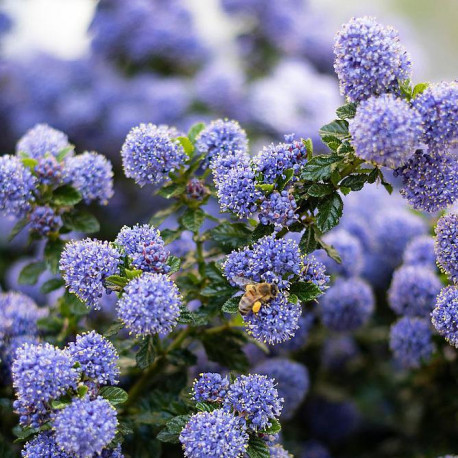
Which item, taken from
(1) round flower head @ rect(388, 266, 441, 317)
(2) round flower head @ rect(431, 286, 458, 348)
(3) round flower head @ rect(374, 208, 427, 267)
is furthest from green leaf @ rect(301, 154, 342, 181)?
(3) round flower head @ rect(374, 208, 427, 267)

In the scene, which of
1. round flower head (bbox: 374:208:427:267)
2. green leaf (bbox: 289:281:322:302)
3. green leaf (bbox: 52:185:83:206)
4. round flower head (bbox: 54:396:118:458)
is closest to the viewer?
round flower head (bbox: 54:396:118:458)

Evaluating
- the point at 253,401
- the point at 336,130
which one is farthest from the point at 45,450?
the point at 336,130

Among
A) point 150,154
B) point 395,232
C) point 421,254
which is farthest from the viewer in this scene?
point 395,232

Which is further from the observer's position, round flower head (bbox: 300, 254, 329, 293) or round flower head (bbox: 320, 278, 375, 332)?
round flower head (bbox: 320, 278, 375, 332)

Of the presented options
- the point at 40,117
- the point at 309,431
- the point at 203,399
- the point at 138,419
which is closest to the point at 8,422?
the point at 138,419

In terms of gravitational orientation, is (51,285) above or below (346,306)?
below

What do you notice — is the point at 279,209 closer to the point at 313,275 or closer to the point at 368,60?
the point at 313,275

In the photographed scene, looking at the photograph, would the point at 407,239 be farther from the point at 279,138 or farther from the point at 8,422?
the point at 8,422

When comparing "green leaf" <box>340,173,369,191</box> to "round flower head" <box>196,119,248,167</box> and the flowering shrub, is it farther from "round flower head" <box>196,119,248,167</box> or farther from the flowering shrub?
"round flower head" <box>196,119,248,167</box>

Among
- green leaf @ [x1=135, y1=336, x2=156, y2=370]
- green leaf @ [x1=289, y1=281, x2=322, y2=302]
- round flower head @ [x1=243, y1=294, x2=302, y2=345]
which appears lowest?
green leaf @ [x1=135, y1=336, x2=156, y2=370]
